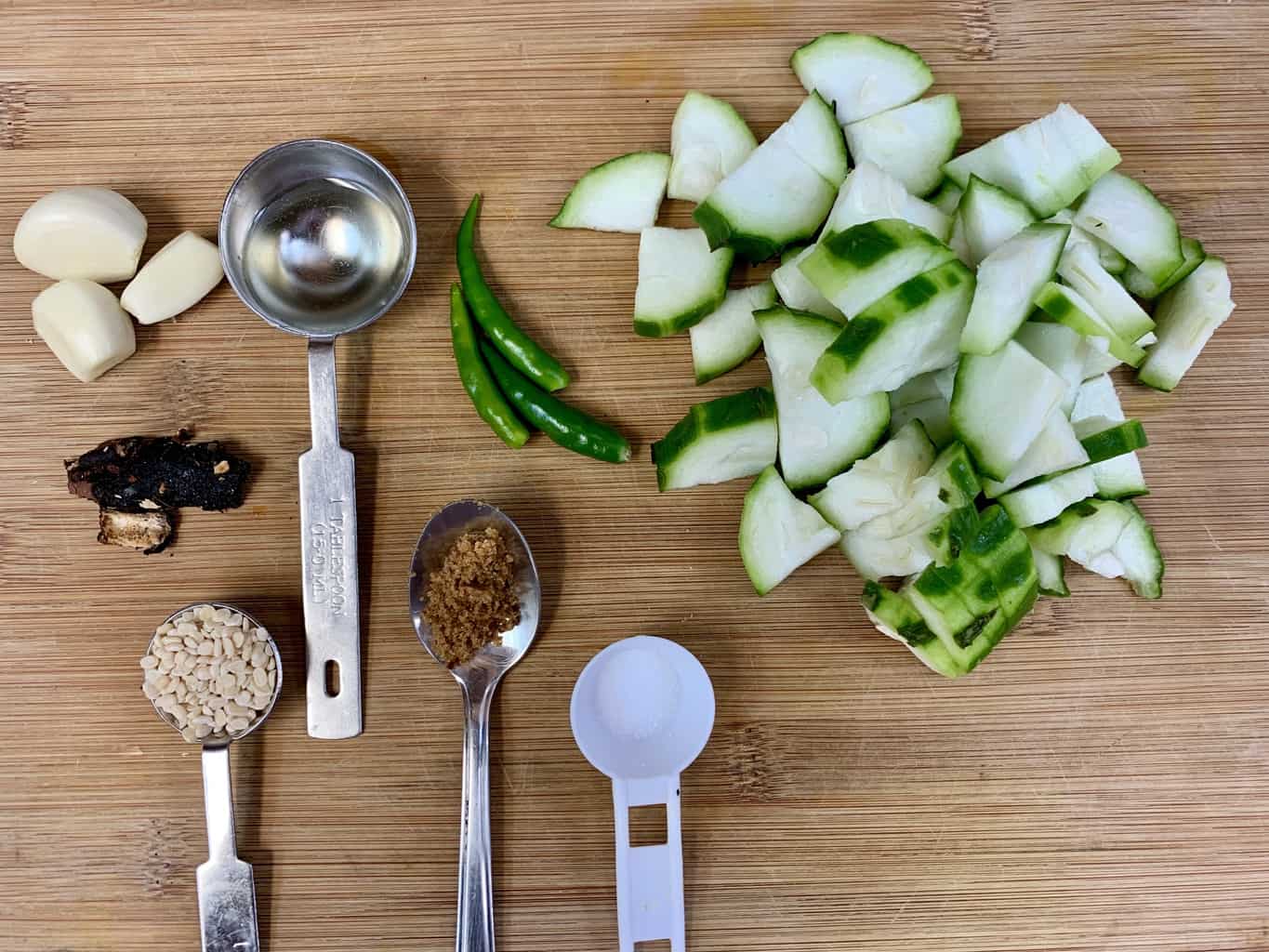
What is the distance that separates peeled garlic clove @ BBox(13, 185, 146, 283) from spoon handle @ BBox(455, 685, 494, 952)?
1415mm

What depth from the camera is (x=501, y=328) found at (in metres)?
2.18

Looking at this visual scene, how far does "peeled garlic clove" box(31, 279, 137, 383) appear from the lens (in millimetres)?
2156

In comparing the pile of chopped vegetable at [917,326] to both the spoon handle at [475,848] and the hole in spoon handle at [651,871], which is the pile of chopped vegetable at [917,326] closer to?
the hole in spoon handle at [651,871]

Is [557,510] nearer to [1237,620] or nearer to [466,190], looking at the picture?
[466,190]

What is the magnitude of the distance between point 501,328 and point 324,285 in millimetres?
466

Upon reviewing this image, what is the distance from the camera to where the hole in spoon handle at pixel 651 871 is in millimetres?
1969

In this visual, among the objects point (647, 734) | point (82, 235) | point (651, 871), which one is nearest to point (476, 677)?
point (647, 734)

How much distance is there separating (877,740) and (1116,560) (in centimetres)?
72

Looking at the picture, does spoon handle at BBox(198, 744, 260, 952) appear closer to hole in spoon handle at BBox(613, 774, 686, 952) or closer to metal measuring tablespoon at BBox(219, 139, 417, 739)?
metal measuring tablespoon at BBox(219, 139, 417, 739)

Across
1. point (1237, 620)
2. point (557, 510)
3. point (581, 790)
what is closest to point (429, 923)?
point (581, 790)

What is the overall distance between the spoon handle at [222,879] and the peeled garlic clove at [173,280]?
1.09m

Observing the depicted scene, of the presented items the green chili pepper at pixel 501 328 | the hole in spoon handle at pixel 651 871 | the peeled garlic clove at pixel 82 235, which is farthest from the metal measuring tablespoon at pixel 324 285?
the hole in spoon handle at pixel 651 871

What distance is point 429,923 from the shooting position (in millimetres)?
2135

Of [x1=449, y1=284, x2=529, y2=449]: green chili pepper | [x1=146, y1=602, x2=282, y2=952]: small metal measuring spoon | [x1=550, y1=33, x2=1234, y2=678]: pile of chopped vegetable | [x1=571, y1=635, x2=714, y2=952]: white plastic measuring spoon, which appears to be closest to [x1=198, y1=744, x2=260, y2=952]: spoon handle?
[x1=146, y1=602, x2=282, y2=952]: small metal measuring spoon
